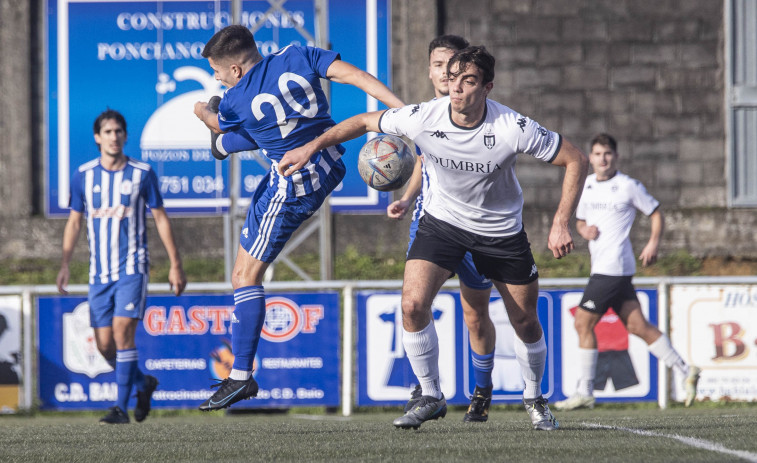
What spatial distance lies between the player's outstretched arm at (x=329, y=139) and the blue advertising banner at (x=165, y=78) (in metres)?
8.10

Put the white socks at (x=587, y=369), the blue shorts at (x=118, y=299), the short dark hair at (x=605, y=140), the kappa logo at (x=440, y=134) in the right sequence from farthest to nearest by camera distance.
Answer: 1. the short dark hair at (x=605, y=140)
2. the white socks at (x=587, y=369)
3. the blue shorts at (x=118, y=299)
4. the kappa logo at (x=440, y=134)

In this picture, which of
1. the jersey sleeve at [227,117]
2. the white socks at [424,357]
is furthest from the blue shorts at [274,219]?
the white socks at [424,357]

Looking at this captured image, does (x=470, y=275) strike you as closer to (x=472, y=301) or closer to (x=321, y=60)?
(x=472, y=301)

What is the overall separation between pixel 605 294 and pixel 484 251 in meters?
3.52

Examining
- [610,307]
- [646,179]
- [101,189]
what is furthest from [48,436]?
[646,179]

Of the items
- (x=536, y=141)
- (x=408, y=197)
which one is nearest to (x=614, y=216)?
(x=408, y=197)

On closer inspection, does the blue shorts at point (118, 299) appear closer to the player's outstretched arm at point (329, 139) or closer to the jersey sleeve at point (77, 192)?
the jersey sleeve at point (77, 192)

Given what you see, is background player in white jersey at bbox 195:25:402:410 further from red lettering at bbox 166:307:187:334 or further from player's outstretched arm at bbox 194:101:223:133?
red lettering at bbox 166:307:187:334

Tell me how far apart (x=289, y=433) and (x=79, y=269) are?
7968 millimetres

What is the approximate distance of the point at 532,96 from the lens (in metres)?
13.4

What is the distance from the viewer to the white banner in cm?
938

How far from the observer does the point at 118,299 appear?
7887 millimetres

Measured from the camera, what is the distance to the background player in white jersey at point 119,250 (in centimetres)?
791

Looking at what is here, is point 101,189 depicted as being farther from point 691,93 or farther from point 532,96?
point 691,93
